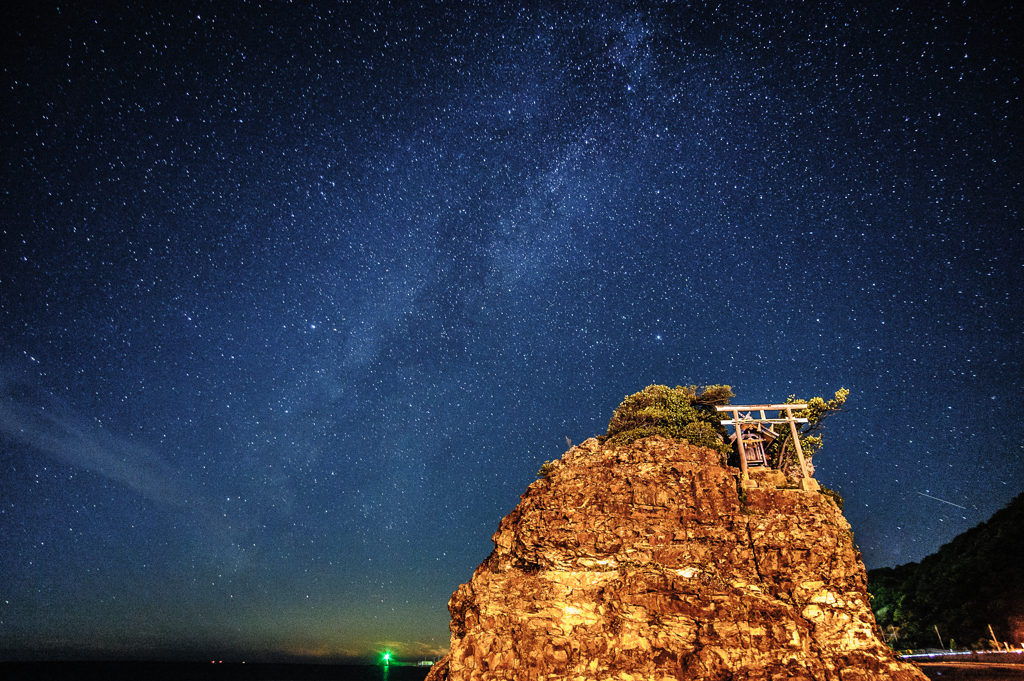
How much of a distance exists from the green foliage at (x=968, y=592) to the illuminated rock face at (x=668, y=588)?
31007 mm

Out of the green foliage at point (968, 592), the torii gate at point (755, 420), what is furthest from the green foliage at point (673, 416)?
the green foliage at point (968, 592)

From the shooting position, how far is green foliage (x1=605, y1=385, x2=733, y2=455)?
32069 mm

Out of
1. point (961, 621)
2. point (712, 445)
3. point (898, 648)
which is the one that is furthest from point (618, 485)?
point (898, 648)

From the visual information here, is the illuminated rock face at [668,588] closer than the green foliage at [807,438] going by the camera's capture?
Yes

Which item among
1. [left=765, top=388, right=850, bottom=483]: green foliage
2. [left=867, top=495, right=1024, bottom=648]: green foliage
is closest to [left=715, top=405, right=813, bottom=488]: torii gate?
[left=765, top=388, right=850, bottom=483]: green foliage

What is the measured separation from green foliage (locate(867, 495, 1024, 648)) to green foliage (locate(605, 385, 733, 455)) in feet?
111

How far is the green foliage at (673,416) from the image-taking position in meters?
32.1

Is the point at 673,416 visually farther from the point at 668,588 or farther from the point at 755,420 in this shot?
the point at 668,588

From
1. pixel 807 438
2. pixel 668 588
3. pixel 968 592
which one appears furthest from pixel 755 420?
pixel 968 592

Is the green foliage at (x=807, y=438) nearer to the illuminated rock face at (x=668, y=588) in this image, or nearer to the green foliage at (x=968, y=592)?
the illuminated rock face at (x=668, y=588)

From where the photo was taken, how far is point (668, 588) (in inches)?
993

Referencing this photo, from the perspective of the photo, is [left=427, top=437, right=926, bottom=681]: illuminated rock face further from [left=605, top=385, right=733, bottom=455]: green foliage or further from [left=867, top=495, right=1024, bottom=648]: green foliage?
[left=867, top=495, right=1024, bottom=648]: green foliage

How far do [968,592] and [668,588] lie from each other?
43.7 meters

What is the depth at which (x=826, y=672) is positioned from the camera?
2288 cm
